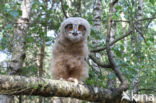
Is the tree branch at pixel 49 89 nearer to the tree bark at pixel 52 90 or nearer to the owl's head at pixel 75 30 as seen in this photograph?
the tree bark at pixel 52 90

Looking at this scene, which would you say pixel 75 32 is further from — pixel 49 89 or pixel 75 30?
pixel 49 89

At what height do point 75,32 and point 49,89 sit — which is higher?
point 75,32

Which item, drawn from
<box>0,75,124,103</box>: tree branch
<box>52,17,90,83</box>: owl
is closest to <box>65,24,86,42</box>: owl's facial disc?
<box>52,17,90,83</box>: owl

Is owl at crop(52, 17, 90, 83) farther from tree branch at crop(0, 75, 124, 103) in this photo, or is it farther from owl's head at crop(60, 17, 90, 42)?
tree branch at crop(0, 75, 124, 103)

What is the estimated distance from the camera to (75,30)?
4.62m

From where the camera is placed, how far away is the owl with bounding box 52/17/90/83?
183 inches

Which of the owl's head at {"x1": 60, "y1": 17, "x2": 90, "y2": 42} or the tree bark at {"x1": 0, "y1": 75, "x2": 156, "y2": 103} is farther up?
the owl's head at {"x1": 60, "y1": 17, "x2": 90, "y2": 42}

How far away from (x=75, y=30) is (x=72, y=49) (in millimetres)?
468

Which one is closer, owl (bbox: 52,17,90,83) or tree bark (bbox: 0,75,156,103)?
tree bark (bbox: 0,75,156,103)

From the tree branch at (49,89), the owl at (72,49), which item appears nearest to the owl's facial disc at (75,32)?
the owl at (72,49)

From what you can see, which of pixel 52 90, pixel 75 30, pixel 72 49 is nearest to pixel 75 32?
pixel 75 30

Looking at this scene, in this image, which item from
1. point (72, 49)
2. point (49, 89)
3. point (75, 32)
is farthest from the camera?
point (72, 49)

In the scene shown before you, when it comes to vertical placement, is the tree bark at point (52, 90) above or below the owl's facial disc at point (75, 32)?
below

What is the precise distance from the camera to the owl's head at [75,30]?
15.0 feet
